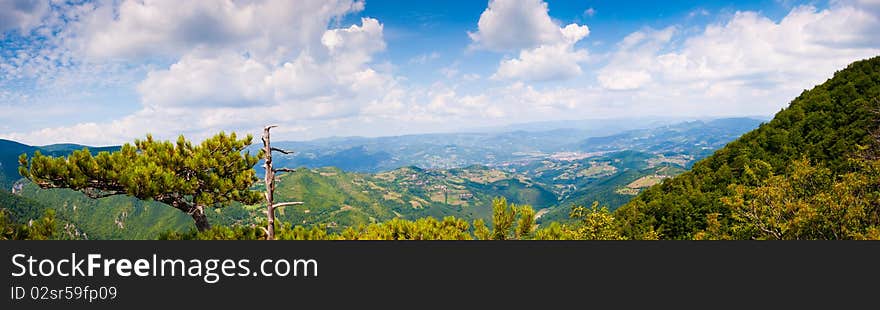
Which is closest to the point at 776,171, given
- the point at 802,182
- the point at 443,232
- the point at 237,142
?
the point at 802,182

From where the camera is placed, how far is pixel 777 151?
62.8 meters

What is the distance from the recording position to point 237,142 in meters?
12.6

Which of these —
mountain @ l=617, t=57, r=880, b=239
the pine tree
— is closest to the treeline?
the pine tree

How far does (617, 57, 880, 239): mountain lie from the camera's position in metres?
48.2

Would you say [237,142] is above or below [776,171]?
above

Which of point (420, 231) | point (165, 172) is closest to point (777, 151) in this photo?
point (420, 231)

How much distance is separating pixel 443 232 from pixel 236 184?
6.33 meters

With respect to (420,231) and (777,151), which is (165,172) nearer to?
(420,231)

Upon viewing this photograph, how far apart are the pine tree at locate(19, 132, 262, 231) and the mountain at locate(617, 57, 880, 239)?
42962mm

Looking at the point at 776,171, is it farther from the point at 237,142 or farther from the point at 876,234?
the point at 237,142

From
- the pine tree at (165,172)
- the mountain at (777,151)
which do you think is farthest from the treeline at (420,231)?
the mountain at (777,151)

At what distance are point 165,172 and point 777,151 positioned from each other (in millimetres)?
78998

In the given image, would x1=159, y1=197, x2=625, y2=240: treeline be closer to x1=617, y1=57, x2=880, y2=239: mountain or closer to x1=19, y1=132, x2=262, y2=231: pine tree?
x1=19, y1=132, x2=262, y2=231: pine tree

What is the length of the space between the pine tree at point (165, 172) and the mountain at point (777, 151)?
141 feet
